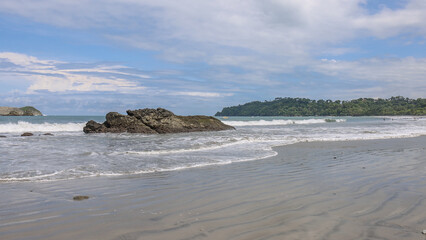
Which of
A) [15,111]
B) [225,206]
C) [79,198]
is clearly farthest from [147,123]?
[15,111]

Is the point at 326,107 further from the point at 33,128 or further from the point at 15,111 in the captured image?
the point at 33,128

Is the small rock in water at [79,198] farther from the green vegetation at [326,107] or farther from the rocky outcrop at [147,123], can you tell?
the green vegetation at [326,107]

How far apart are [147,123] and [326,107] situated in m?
153

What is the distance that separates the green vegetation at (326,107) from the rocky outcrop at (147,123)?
134939 mm

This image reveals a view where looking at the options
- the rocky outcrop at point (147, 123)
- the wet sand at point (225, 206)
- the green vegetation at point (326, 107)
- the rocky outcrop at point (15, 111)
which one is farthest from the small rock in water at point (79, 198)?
the green vegetation at point (326, 107)

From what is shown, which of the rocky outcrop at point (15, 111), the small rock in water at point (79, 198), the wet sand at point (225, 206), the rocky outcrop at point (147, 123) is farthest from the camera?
the rocky outcrop at point (15, 111)

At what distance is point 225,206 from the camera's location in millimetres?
4348

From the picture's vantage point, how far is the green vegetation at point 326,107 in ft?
473

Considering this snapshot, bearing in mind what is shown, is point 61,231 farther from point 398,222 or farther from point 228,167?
point 228,167

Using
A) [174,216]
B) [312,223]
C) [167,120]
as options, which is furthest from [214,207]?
[167,120]

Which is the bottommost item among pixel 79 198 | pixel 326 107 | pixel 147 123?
pixel 79 198

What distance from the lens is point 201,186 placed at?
5.77m

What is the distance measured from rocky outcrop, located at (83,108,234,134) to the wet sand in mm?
17027

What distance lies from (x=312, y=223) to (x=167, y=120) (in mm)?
21721
